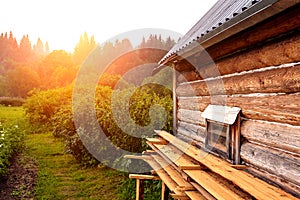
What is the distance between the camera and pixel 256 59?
295 centimetres

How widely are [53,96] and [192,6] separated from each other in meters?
12.5

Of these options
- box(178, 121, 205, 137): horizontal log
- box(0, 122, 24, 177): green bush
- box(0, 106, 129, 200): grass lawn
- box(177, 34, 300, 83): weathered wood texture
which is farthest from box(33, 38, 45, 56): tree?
box(177, 34, 300, 83): weathered wood texture

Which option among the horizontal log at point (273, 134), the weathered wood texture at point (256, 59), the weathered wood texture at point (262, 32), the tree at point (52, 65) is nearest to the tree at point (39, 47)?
the tree at point (52, 65)

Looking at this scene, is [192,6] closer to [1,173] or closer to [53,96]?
[1,173]

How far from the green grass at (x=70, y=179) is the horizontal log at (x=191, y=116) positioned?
11.4ft

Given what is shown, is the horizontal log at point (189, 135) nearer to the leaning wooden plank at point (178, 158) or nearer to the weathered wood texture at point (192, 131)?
the weathered wood texture at point (192, 131)

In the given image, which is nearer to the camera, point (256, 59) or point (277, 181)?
point (277, 181)

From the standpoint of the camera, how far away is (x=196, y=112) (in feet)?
15.7

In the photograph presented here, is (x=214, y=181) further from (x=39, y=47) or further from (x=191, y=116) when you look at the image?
(x=39, y=47)

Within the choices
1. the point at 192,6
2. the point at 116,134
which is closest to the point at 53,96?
the point at 116,134

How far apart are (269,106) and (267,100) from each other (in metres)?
0.07

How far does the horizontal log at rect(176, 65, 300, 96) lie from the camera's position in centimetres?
244

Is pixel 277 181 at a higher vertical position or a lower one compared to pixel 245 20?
lower

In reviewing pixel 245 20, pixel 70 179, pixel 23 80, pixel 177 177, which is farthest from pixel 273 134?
pixel 23 80
